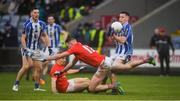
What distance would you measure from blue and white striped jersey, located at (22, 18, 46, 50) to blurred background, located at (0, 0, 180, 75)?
10201mm

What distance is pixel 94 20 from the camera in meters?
36.6

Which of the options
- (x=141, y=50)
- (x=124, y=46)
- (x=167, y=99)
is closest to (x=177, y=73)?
(x=141, y=50)

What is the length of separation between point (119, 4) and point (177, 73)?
5775 millimetres

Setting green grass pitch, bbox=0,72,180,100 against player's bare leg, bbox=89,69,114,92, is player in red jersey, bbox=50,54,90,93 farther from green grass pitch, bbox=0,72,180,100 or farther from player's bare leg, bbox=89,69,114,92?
player's bare leg, bbox=89,69,114,92

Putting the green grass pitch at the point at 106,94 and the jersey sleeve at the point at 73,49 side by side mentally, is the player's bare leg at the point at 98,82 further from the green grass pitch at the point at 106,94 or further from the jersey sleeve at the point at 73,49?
the jersey sleeve at the point at 73,49

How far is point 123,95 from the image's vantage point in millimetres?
19656

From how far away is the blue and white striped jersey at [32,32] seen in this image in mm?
21766

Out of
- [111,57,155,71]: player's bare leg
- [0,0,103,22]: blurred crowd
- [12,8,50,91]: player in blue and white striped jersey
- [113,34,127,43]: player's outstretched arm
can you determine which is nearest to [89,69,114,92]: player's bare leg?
[111,57,155,71]: player's bare leg

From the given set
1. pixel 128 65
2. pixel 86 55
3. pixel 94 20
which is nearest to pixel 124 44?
pixel 128 65

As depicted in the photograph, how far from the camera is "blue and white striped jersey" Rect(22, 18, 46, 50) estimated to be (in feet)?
71.4

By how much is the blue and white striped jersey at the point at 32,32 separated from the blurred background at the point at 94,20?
10.2 metres

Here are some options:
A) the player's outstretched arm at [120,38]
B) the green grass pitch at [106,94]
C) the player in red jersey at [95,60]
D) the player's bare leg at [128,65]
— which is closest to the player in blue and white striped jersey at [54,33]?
the green grass pitch at [106,94]

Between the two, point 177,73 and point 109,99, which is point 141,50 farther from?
point 109,99

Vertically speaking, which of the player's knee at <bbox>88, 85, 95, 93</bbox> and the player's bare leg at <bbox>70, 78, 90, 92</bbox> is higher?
the player's bare leg at <bbox>70, 78, 90, 92</bbox>
